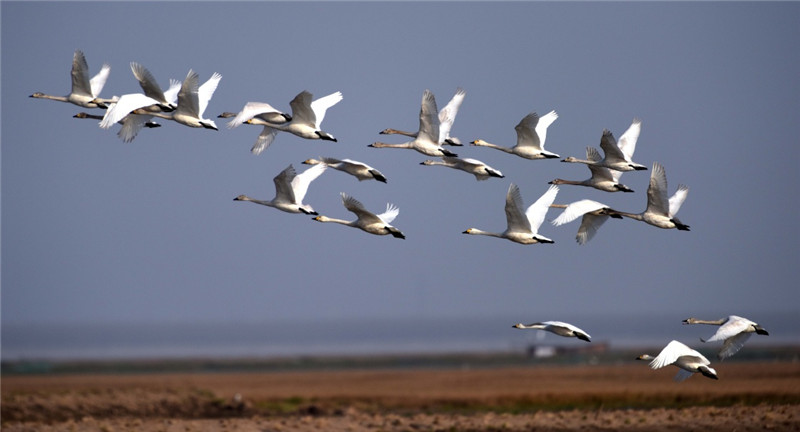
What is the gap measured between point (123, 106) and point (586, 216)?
12221 millimetres

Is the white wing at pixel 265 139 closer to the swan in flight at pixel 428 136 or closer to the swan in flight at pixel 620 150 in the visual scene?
the swan in flight at pixel 428 136

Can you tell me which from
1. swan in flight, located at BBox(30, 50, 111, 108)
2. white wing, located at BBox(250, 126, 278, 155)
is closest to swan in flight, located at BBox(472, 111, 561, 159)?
white wing, located at BBox(250, 126, 278, 155)

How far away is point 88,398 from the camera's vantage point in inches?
1757

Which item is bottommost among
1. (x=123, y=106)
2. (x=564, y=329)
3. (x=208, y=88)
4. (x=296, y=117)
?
(x=564, y=329)

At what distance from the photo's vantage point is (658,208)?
2641 cm

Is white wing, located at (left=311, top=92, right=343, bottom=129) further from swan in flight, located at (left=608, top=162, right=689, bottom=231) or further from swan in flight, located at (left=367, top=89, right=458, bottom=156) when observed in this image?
swan in flight, located at (left=608, top=162, right=689, bottom=231)

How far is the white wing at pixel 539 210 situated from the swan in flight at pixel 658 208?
1.81 metres

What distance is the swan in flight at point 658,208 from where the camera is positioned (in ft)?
84.4

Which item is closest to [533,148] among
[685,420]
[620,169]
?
[620,169]

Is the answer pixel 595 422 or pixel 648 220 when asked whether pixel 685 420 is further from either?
pixel 648 220

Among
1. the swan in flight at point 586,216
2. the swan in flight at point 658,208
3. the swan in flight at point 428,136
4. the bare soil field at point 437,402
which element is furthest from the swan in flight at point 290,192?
the bare soil field at point 437,402

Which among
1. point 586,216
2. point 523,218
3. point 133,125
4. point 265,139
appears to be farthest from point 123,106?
point 586,216

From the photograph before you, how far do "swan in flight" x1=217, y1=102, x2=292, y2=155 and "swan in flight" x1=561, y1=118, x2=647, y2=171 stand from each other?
8.12 m

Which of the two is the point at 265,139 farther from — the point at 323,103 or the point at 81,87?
the point at 81,87
